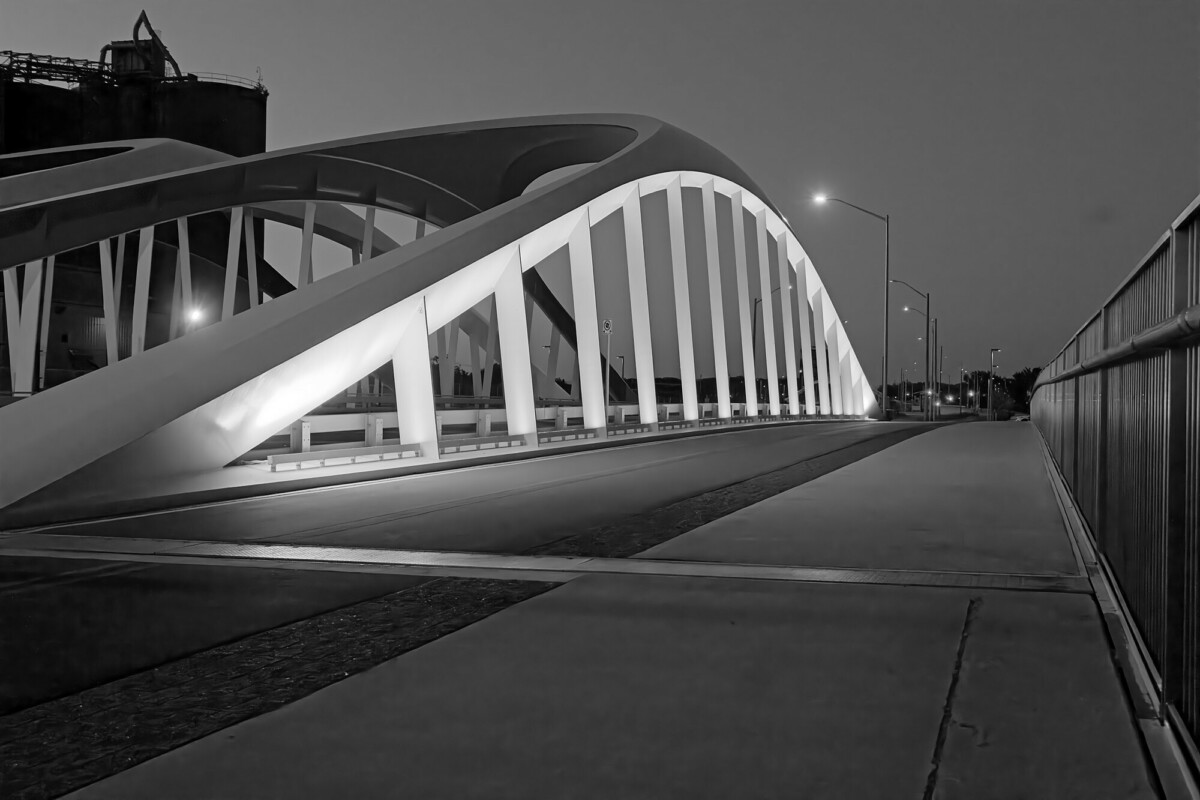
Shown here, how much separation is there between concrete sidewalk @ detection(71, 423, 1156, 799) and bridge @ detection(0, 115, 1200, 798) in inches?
0.8

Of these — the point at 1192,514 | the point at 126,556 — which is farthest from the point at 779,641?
the point at 126,556

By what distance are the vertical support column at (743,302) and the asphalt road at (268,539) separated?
1838 cm

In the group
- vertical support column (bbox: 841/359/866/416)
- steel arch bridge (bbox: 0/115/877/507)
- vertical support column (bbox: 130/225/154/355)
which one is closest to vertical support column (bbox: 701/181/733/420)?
steel arch bridge (bbox: 0/115/877/507)

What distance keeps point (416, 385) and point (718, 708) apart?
13.3 m

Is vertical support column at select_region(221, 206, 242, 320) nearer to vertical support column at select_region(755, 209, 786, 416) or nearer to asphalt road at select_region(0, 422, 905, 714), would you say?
asphalt road at select_region(0, 422, 905, 714)

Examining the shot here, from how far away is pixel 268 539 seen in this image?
9.32 meters

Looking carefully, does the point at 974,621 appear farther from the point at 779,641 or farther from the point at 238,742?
the point at 238,742

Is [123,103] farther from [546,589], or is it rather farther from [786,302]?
[546,589]

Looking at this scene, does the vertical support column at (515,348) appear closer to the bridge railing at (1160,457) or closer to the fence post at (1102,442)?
the fence post at (1102,442)

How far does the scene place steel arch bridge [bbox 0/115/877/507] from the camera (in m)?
12.2

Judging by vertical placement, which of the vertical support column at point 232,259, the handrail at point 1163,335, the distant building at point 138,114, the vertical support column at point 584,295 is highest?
the distant building at point 138,114

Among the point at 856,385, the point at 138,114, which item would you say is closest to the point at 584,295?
the point at 856,385

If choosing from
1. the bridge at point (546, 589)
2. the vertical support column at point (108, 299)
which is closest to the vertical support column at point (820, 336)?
the vertical support column at point (108, 299)

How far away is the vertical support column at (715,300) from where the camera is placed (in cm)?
3325
